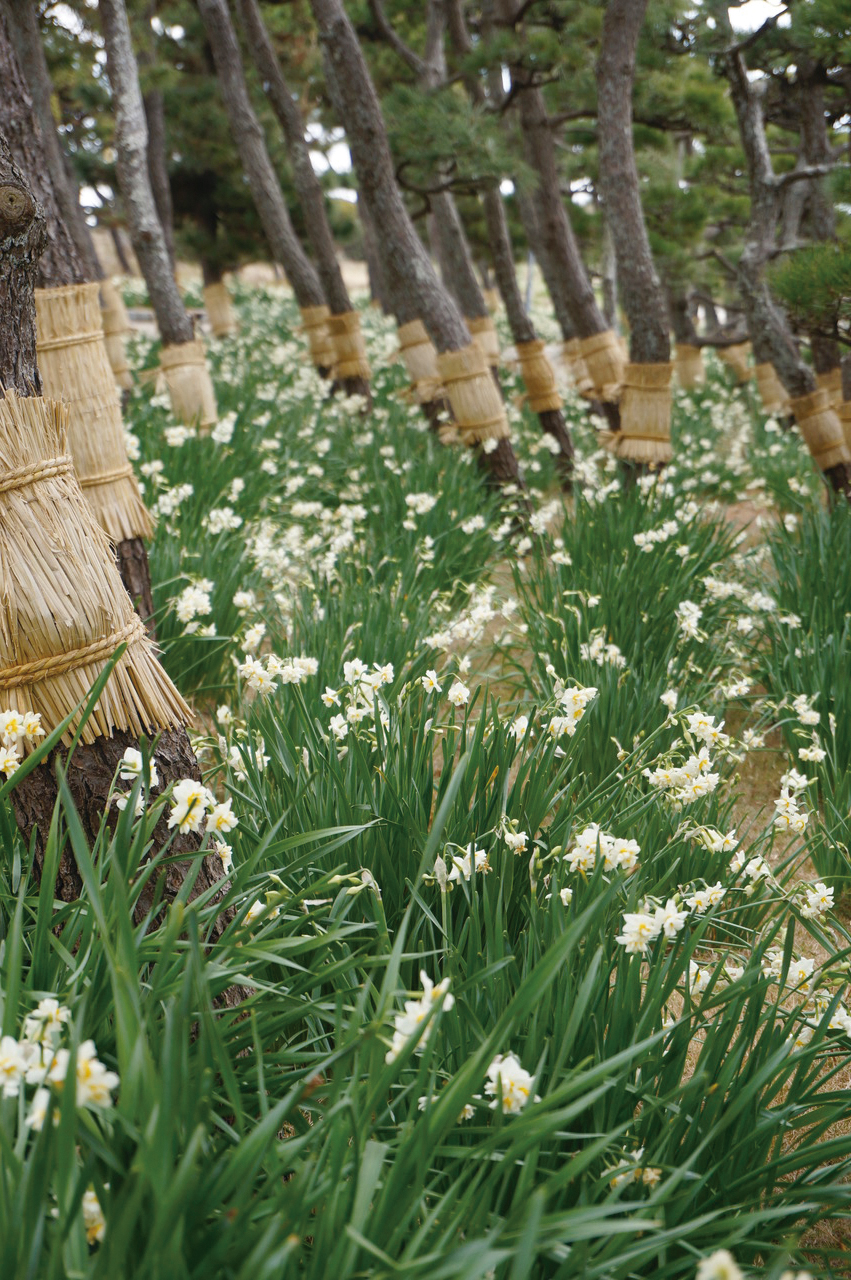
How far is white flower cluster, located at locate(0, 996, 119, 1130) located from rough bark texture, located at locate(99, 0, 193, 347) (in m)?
6.16

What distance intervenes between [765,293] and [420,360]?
100 inches

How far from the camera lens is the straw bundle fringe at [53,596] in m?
1.62

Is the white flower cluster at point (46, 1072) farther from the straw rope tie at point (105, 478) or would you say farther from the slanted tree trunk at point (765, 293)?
the slanted tree trunk at point (765, 293)

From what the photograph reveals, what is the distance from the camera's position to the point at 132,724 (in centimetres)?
171

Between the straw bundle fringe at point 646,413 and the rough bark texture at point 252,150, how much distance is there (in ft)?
15.1

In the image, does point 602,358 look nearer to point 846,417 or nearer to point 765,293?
point 765,293

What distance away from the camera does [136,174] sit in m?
6.35

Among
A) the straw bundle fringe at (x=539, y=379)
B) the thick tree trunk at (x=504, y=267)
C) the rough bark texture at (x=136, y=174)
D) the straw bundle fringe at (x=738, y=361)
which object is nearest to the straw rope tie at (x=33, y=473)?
the rough bark texture at (x=136, y=174)

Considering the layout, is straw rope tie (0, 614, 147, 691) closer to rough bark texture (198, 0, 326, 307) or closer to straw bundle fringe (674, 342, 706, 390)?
rough bark texture (198, 0, 326, 307)

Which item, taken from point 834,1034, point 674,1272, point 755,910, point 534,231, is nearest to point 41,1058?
point 674,1272

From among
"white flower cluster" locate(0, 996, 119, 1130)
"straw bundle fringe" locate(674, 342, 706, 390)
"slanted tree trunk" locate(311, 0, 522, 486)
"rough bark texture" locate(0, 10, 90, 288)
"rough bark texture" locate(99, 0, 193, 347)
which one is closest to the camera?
"white flower cluster" locate(0, 996, 119, 1130)

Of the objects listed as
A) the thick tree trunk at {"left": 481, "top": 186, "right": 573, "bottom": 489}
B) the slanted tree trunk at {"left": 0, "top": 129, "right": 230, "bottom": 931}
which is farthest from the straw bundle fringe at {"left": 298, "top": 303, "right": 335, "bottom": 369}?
the slanted tree trunk at {"left": 0, "top": 129, "right": 230, "bottom": 931}

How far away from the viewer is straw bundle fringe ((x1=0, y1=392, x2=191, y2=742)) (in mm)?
1618

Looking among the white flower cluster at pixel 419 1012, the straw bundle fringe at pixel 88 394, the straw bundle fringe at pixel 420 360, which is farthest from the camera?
the straw bundle fringe at pixel 420 360
